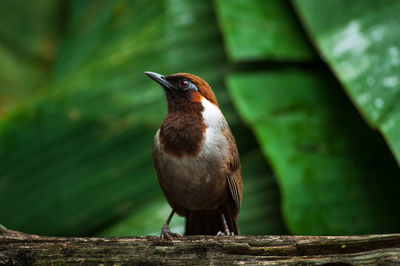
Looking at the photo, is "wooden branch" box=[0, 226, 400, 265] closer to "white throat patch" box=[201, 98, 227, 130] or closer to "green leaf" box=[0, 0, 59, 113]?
"white throat patch" box=[201, 98, 227, 130]

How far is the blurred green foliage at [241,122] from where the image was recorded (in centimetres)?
355

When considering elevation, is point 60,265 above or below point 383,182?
above

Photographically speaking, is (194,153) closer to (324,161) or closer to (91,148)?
(324,161)

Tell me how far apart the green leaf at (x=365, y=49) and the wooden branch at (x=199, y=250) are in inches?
57.7

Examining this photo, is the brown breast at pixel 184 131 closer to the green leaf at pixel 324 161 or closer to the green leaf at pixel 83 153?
the green leaf at pixel 324 161

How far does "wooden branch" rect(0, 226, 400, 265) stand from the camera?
187 centimetres

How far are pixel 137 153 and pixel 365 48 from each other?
87.8 inches

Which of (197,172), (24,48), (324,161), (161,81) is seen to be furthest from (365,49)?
(24,48)

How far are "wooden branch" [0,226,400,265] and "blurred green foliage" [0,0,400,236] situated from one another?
4.96ft

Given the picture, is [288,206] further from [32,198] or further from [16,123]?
[16,123]

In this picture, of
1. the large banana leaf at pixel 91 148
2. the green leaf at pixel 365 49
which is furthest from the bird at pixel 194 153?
the large banana leaf at pixel 91 148

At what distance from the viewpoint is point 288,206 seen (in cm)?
349

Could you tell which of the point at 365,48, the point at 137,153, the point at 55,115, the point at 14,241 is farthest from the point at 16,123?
the point at 365,48

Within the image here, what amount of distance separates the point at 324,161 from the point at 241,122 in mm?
949
